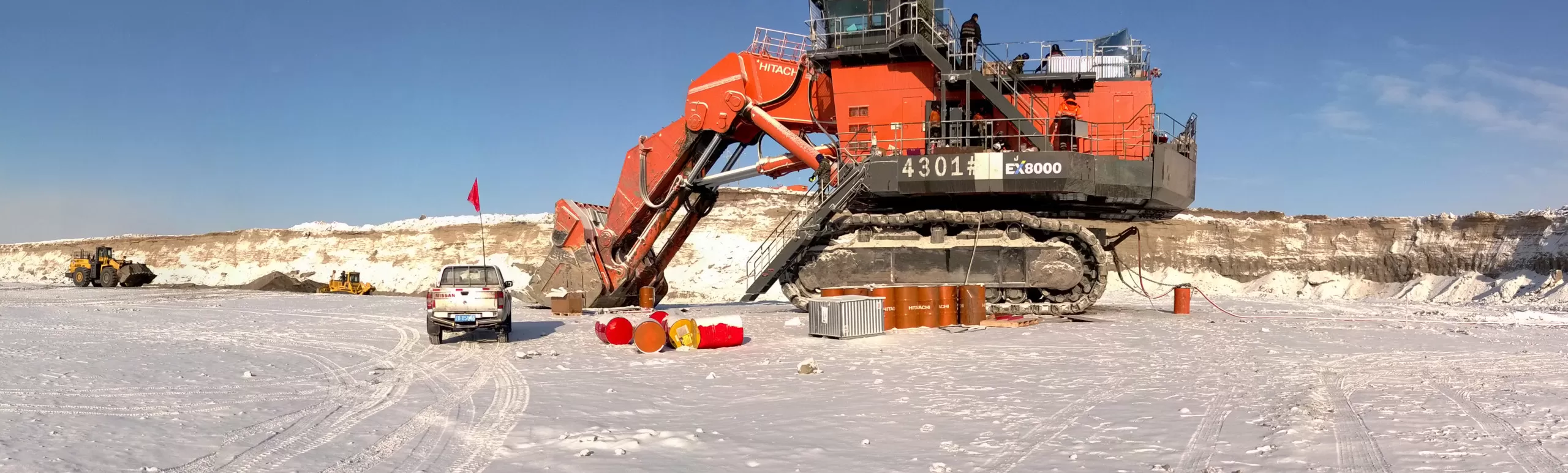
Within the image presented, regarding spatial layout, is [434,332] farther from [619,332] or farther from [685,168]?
[685,168]

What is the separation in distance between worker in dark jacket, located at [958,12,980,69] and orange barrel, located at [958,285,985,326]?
4.22 metres

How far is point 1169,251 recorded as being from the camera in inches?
1423

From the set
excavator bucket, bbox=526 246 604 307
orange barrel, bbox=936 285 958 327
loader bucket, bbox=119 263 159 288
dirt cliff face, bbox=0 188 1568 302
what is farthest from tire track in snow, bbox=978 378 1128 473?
loader bucket, bbox=119 263 159 288

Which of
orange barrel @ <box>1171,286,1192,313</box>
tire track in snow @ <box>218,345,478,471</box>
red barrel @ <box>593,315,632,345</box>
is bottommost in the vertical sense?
tire track in snow @ <box>218,345,478,471</box>

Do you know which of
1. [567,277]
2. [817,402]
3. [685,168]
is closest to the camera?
[817,402]

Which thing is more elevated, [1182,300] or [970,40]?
[970,40]

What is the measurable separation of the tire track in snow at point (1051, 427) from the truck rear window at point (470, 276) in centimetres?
952

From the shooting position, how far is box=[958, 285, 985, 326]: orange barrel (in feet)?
52.4

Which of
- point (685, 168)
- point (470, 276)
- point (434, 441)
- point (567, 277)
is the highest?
point (685, 168)

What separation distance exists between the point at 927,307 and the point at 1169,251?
23750 mm

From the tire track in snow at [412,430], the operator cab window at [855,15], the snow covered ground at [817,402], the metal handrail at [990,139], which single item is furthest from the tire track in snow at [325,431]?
the operator cab window at [855,15]

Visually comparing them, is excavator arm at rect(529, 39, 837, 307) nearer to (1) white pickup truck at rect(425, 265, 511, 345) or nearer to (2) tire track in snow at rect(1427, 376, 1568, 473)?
(1) white pickup truck at rect(425, 265, 511, 345)

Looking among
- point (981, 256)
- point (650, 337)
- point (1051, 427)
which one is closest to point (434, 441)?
point (1051, 427)

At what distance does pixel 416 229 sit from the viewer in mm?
48438
